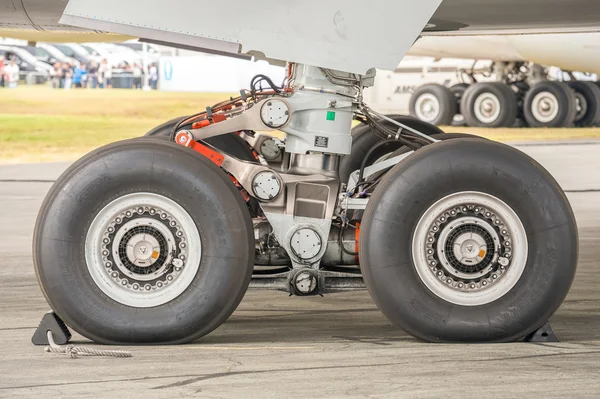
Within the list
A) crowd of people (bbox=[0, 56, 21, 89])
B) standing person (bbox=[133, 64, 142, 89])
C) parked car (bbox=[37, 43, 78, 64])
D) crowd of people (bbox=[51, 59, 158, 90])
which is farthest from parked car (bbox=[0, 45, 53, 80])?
standing person (bbox=[133, 64, 142, 89])

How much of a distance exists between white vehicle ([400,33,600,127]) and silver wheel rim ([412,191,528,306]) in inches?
658

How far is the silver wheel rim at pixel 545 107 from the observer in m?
23.5

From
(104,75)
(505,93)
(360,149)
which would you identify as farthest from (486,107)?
(104,75)

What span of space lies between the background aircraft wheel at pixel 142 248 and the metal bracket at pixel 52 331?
0.42ft

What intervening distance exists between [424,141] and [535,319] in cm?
124

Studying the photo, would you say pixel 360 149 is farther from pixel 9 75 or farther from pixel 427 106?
pixel 9 75

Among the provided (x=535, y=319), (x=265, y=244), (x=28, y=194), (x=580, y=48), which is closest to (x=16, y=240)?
(x=28, y=194)

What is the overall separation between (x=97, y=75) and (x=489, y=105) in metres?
18.2

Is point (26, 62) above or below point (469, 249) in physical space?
below

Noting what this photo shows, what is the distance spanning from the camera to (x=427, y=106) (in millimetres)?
24172

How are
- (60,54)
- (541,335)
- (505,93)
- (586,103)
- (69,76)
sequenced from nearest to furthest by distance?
(541,335)
(505,93)
(586,103)
(69,76)
(60,54)

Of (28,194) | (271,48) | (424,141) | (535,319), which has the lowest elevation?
(28,194)

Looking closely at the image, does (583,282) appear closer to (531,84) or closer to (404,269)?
(404,269)

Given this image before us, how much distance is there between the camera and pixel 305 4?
4.54 m
